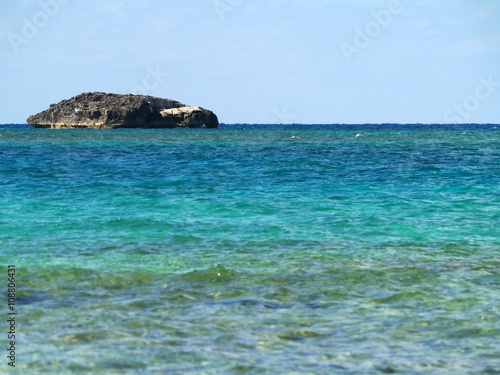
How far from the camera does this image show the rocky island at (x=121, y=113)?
141m

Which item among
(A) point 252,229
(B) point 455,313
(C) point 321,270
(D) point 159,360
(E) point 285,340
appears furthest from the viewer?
(A) point 252,229

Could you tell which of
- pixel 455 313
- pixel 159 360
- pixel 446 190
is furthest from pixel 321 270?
pixel 446 190

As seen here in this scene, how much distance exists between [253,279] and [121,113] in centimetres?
13216

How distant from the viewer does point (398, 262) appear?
512 inches

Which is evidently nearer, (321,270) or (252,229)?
(321,270)

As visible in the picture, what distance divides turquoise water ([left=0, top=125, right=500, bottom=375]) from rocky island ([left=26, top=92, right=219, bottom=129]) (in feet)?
386

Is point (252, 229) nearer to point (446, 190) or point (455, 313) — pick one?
point (455, 313)

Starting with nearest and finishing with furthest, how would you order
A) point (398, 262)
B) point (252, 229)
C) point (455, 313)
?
point (455, 313) → point (398, 262) → point (252, 229)

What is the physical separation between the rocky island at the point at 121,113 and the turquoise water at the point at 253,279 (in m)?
118

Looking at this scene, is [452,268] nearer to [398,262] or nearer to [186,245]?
[398,262]

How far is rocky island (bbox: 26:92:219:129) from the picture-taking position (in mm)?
140875

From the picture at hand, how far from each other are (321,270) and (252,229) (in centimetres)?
465

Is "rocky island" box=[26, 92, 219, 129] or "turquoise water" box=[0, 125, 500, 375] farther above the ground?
"rocky island" box=[26, 92, 219, 129]

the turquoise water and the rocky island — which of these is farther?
the rocky island
